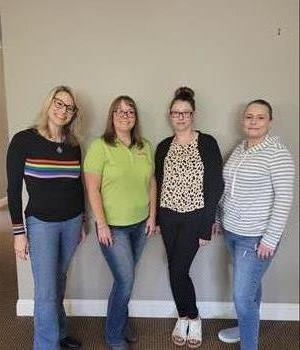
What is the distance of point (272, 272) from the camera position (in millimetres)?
2295

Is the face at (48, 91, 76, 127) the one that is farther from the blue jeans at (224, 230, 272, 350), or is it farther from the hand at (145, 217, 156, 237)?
the blue jeans at (224, 230, 272, 350)

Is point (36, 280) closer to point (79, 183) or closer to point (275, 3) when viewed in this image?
point (79, 183)

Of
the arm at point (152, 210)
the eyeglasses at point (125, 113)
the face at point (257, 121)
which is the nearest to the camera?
the face at point (257, 121)

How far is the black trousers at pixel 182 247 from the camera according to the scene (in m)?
1.94

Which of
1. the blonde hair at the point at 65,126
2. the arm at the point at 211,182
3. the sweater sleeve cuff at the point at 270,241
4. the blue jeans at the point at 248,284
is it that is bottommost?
the blue jeans at the point at 248,284

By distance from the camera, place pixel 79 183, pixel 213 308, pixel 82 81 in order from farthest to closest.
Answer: pixel 213 308 → pixel 82 81 → pixel 79 183

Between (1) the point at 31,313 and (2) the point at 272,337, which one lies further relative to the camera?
(1) the point at 31,313

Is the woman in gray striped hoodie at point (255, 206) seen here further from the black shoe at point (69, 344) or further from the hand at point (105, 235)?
the black shoe at point (69, 344)

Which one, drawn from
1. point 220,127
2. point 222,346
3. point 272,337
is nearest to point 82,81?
point 220,127

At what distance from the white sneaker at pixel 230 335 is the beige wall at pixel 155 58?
0.39 m

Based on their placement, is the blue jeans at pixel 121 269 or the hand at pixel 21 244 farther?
the blue jeans at pixel 121 269

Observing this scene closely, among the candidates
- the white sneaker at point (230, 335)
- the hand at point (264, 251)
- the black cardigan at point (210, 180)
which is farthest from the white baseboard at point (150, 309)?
the hand at point (264, 251)

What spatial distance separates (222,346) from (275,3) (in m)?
1.89

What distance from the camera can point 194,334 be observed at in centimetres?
209
